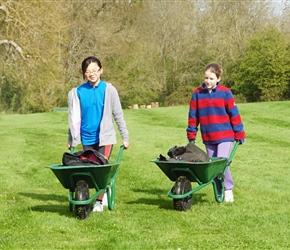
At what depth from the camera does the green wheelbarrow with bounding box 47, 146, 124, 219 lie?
559cm

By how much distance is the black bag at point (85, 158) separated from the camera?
574 cm

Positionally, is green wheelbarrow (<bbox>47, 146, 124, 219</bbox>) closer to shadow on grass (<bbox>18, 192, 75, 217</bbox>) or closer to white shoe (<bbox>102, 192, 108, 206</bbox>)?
shadow on grass (<bbox>18, 192, 75, 217</bbox>)

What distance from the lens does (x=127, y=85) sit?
136 feet

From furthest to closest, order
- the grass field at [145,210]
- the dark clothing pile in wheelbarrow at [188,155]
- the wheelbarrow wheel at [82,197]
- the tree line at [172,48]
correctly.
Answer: the tree line at [172,48] < the dark clothing pile in wheelbarrow at [188,155] < the wheelbarrow wheel at [82,197] < the grass field at [145,210]

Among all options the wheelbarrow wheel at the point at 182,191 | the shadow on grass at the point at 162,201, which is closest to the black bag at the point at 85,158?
the wheelbarrow wheel at the point at 182,191

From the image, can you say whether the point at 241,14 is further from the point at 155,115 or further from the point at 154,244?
the point at 154,244

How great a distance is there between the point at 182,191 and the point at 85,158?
101 centimetres

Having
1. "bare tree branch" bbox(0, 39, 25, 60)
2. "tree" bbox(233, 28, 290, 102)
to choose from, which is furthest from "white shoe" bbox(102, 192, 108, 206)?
"tree" bbox(233, 28, 290, 102)

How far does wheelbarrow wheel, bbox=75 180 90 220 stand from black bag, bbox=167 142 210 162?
101 cm

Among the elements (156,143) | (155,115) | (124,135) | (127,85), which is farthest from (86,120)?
(127,85)

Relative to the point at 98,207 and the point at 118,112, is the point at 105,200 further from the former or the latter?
the point at 118,112

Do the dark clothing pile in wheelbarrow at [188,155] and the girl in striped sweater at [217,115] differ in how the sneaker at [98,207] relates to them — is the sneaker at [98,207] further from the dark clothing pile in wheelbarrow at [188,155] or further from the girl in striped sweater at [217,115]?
the girl in striped sweater at [217,115]

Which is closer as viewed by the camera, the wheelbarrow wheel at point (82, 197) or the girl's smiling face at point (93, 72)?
the wheelbarrow wheel at point (82, 197)

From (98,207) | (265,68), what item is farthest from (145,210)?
(265,68)
